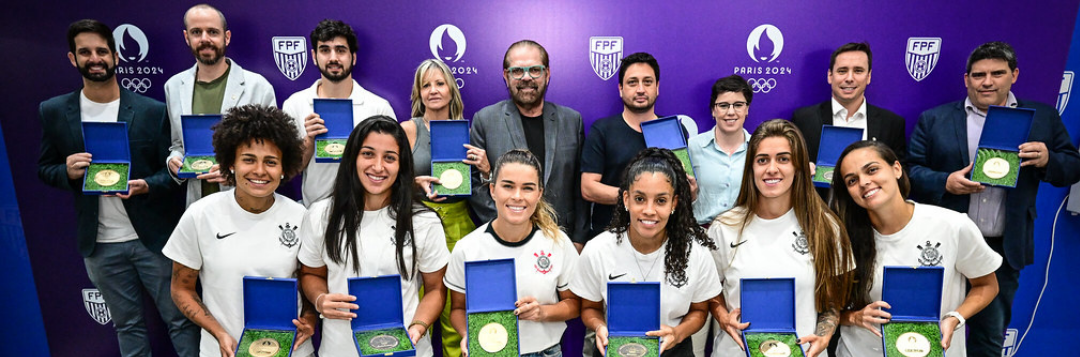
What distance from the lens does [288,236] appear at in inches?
124

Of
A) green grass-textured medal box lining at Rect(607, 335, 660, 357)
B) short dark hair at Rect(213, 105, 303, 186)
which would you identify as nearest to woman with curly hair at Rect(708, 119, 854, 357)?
green grass-textured medal box lining at Rect(607, 335, 660, 357)

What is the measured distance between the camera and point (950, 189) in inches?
160

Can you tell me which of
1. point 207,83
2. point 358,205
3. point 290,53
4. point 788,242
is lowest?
point 788,242

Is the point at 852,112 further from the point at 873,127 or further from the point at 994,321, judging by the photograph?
the point at 994,321

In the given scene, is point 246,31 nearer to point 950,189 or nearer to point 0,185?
point 0,185

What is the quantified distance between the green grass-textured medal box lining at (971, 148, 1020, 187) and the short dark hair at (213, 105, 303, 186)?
13.6 ft

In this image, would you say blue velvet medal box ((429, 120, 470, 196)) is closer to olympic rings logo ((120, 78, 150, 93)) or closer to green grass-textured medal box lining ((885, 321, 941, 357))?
green grass-textured medal box lining ((885, 321, 941, 357))

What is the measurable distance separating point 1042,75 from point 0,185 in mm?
8706

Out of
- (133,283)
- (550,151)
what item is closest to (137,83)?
(133,283)

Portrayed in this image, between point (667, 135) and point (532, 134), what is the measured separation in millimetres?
1035

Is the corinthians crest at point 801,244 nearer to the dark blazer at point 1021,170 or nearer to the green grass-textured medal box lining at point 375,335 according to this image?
the dark blazer at point 1021,170

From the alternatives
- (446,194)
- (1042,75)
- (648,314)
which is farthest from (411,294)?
(1042,75)

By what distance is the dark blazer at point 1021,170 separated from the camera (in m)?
4.15

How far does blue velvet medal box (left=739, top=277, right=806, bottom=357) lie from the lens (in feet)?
9.61
